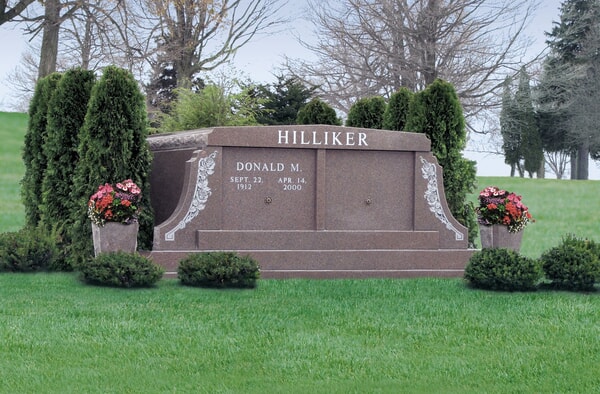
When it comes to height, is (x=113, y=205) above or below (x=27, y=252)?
above

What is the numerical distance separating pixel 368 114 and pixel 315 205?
500 centimetres

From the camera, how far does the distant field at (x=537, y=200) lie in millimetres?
20453

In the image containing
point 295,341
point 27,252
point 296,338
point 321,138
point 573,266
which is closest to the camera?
point 295,341

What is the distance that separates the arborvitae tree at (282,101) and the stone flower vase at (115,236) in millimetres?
13440

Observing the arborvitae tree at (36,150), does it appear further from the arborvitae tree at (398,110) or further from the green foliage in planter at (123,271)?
the arborvitae tree at (398,110)

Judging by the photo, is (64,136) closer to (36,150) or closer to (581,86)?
(36,150)

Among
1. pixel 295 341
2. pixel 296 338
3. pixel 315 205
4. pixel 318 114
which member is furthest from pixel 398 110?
pixel 295 341

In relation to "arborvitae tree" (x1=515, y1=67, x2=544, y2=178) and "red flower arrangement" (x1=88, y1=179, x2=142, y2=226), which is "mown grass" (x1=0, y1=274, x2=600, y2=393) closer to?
"red flower arrangement" (x1=88, y1=179, x2=142, y2=226)

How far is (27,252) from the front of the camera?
12.4m

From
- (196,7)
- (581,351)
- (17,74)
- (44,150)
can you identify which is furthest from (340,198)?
(17,74)

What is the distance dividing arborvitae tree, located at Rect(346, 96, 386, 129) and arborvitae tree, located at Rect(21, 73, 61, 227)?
6214 mm

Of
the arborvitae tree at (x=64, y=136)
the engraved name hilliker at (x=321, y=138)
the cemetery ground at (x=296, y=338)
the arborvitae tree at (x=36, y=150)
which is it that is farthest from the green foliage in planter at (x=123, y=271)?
the arborvitae tree at (x=36, y=150)

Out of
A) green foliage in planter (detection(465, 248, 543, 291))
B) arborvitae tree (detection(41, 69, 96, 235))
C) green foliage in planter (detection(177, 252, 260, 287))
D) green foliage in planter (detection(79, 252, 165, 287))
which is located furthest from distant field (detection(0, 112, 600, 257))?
green foliage in planter (detection(465, 248, 543, 291))

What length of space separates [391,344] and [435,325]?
3.37ft
